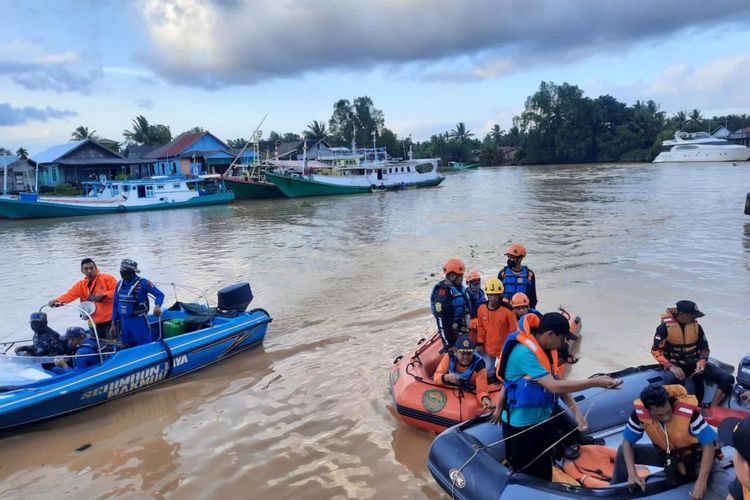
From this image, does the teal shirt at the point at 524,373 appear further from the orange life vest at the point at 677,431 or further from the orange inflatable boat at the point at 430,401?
the orange inflatable boat at the point at 430,401

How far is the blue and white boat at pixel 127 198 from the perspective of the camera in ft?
99.9

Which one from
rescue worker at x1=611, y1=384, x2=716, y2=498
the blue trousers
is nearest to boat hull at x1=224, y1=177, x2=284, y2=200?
the blue trousers

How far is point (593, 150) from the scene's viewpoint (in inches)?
2968

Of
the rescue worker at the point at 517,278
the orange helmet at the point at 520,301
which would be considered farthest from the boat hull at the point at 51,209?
the orange helmet at the point at 520,301

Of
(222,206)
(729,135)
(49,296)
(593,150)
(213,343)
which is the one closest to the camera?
(213,343)

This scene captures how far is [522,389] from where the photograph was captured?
127 inches

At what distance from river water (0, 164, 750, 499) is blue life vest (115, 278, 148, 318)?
3.40 ft

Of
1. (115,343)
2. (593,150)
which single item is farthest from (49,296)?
(593,150)

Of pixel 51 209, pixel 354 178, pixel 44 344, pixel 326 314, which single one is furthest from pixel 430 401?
pixel 354 178

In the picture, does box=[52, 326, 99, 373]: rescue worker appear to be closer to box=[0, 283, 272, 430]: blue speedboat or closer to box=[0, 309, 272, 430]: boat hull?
box=[0, 283, 272, 430]: blue speedboat

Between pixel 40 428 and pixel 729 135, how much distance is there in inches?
3205

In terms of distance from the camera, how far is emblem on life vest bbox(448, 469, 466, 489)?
149 inches

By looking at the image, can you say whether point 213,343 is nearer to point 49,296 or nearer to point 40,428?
point 40,428

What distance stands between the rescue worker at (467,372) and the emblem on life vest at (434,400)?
0.35 ft
